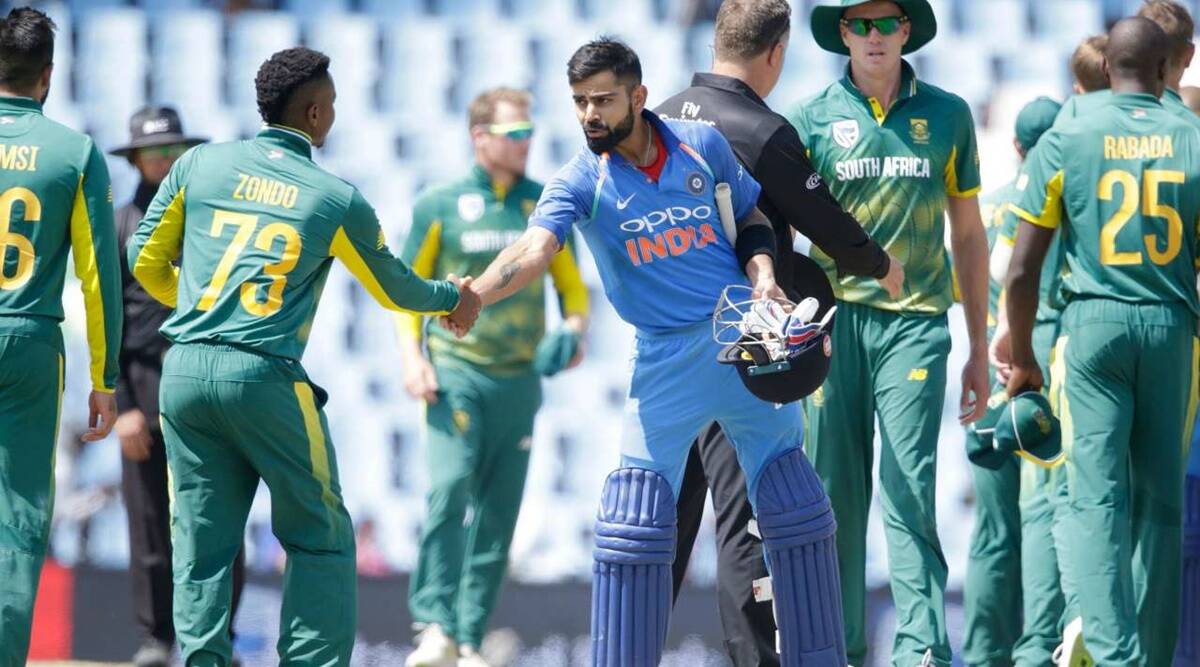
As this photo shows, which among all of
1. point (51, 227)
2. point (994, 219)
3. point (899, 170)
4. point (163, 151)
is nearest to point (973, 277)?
point (899, 170)

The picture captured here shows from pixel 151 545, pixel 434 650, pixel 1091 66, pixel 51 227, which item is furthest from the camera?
pixel 434 650

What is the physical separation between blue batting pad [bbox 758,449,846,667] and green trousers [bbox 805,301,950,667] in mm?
980

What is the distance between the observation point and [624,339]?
10.2 m

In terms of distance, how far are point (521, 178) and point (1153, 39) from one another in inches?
126

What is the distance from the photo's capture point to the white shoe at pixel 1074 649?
687 centimetres

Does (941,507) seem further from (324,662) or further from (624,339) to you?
(324,662)

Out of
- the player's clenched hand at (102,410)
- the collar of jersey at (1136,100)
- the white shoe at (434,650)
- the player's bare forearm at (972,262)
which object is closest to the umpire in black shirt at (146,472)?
the white shoe at (434,650)

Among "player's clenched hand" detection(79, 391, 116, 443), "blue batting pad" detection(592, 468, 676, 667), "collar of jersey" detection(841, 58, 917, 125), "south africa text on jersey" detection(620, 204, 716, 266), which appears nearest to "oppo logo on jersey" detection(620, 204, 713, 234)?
"south africa text on jersey" detection(620, 204, 716, 266)

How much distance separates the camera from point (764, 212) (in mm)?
6199

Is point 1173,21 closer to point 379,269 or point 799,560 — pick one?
point 799,560

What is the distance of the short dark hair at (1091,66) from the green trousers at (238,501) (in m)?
3.46

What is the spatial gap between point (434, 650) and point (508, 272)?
3188 mm

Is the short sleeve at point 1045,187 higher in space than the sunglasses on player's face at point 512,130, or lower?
lower

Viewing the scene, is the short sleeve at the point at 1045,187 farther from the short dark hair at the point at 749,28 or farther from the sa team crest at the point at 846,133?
the short dark hair at the point at 749,28
